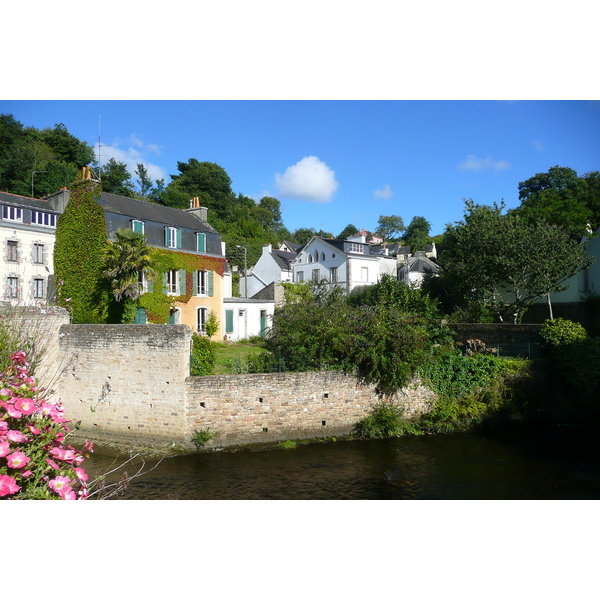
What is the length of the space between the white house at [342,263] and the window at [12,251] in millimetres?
17669

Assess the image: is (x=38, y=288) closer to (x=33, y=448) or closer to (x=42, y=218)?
(x=42, y=218)

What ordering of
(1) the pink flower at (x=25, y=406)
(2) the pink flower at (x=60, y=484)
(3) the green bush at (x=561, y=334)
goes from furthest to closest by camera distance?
(3) the green bush at (x=561, y=334) < (1) the pink flower at (x=25, y=406) < (2) the pink flower at (x=60, y=484)

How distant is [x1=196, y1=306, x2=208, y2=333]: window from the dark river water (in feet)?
35.2

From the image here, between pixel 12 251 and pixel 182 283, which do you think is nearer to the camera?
pixel 182 283

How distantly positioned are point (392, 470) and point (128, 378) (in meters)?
7.36

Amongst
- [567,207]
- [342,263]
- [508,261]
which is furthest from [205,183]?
[508,261]

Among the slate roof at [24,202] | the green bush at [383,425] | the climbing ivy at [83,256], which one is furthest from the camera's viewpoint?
the slate roof at [24,202]

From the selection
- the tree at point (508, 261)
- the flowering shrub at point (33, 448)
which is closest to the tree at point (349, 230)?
the tree at point (508, 261)

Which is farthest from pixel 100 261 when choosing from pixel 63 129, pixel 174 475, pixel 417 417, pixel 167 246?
pixel 63 129

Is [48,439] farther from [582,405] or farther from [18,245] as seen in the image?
[18,245]

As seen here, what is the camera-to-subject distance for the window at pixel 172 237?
2083cm

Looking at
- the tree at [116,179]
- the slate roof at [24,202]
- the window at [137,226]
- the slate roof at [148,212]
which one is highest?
the tree at [116,179]

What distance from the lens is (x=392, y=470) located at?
10.5 metres

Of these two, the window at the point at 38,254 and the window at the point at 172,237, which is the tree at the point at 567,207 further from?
the window at the point at 38,254
